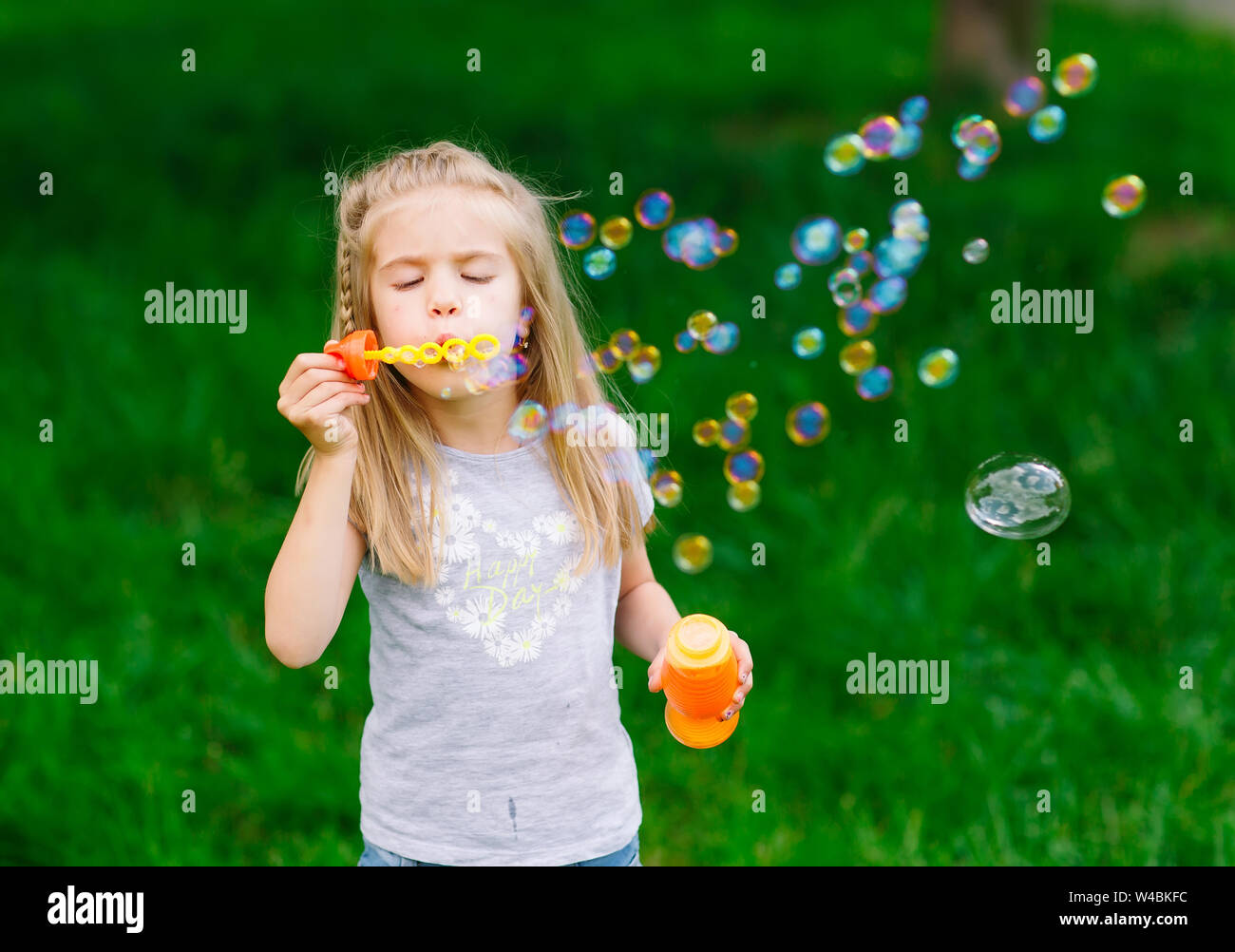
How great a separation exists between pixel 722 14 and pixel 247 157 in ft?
12.5

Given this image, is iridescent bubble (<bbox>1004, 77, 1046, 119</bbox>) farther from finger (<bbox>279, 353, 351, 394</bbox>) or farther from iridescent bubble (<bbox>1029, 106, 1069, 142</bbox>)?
finger (<bbox>279, 353, 351, 394</bbox>)

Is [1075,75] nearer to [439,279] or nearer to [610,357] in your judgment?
[610,357]

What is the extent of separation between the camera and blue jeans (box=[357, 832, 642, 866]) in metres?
1.74

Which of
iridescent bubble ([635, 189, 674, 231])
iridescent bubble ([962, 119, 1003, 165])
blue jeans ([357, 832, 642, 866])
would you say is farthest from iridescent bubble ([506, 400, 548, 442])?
iridescent bubble ([962, 119, 1003, 165])

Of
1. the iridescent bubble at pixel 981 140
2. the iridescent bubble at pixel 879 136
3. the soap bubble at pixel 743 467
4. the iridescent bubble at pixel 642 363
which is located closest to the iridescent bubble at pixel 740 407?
the soap bubble at pixel 743 467

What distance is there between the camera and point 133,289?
486 cm

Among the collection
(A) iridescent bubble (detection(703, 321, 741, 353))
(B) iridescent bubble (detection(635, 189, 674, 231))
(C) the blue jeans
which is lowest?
(C) the blue jeans

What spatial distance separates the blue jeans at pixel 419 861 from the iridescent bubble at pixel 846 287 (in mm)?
1256

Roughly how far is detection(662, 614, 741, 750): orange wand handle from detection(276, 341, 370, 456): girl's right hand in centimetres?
47

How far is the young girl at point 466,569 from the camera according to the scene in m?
1.69

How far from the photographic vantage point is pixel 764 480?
151 inches

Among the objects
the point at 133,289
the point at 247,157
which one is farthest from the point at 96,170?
the point at 133,289
